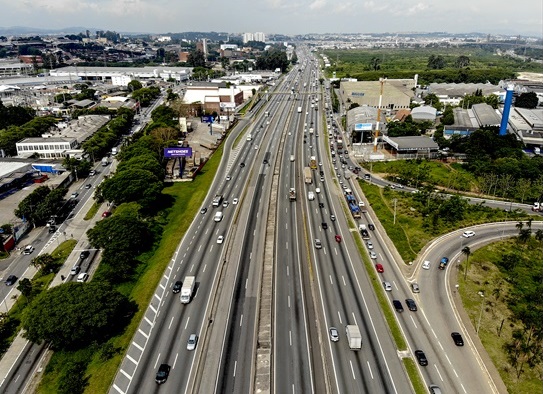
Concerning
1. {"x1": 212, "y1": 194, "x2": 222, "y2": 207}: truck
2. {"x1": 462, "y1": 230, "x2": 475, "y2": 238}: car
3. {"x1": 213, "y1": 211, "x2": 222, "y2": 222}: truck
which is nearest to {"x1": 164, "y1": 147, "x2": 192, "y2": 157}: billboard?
{"x1": 212, "y1": 194, "x2": 222, "y2": 207}: truck

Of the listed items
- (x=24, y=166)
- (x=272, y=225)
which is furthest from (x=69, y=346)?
(x=24, y=166)

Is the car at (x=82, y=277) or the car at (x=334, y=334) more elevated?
the car at (x=334, y=334)

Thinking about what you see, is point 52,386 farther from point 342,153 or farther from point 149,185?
point 342,153

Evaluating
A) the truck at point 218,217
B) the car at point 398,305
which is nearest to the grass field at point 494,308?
the car at point 398,305

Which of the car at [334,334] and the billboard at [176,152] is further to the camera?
the billboard at [176,152]

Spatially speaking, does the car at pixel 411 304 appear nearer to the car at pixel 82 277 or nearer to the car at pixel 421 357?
the car at pixel 421 357

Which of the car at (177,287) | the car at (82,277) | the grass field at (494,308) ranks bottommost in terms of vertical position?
the car at (82,277)
